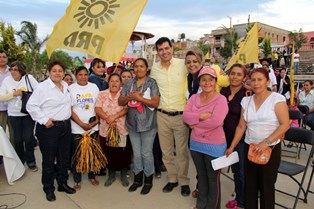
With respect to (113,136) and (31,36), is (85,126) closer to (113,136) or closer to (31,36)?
(113,136)

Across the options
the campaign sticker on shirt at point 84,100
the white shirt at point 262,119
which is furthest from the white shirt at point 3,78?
the white shirt at point 262,119

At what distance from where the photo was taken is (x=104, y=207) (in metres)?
3.50

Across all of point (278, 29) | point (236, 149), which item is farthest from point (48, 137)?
point (278, 29)

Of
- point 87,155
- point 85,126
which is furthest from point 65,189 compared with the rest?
point 85,126

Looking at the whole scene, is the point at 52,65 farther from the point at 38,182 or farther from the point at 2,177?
the point at 2,177

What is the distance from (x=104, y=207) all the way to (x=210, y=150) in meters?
1.59

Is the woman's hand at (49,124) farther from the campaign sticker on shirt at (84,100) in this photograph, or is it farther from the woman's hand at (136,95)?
the woman's hand at (136,95)

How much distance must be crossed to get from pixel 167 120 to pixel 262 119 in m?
1.35

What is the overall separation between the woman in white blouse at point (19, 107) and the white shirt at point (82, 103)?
123 centimetres

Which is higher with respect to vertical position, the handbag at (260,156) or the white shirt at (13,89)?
the white shirt at (13,89)

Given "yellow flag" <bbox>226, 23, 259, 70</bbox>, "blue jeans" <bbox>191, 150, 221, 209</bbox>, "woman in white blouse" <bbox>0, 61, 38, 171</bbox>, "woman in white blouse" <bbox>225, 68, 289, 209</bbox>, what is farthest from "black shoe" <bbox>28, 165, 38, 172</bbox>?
"yellow flag" <bbox>226, 23, 259, 70</bbox>

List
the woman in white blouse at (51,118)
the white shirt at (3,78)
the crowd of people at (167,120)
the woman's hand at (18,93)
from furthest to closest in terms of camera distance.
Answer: the white shirt at (3,78) < the woman's hand at (18,93) < the woman in white blouse at (51,118) < the crowd of people at (167,120)

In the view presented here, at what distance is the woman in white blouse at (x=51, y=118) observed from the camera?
3.54 metres

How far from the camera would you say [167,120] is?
3.69m
